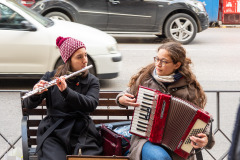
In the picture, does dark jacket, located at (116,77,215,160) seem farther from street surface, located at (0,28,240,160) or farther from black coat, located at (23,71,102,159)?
street surface, located at (0,28,240,160)

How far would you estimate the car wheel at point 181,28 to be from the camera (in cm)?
1266

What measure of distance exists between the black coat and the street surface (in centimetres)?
60

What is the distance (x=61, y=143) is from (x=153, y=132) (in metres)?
0.66

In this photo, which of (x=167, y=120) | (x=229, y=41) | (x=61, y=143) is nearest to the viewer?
(x=167, y=120)

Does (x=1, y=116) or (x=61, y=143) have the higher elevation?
(x=61, y=143)

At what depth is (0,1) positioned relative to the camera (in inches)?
304

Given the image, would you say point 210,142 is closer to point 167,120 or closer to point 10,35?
point 167,120

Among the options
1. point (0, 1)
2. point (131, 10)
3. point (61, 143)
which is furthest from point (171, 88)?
point (131, 10)

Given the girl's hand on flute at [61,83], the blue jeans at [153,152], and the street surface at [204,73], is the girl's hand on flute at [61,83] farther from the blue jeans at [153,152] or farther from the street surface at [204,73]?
the street surface at [204,73]

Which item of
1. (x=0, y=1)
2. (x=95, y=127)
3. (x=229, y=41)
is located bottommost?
(x=229, y=41)

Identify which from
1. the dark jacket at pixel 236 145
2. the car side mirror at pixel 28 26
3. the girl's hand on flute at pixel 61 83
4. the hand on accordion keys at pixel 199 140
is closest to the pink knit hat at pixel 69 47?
the girl's hand on flute at pixel 61 83

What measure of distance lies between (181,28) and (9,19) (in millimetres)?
6261

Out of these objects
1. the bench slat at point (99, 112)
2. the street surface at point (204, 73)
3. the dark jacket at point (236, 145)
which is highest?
the dark jacket at point (236, 145)

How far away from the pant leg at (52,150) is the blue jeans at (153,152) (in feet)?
1.79
